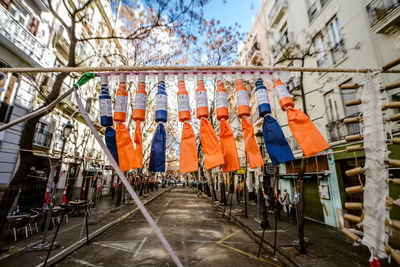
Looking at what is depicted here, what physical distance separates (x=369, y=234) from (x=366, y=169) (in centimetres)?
72

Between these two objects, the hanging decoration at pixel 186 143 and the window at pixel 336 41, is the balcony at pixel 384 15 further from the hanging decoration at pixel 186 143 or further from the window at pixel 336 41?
the hanging decoration at pixel 186 143

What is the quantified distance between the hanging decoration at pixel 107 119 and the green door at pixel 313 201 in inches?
499

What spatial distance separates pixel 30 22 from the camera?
11336 mm

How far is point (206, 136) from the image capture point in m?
2.30

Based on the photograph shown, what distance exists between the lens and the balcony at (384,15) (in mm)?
7367

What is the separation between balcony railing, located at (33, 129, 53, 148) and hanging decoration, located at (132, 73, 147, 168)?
51.3ft

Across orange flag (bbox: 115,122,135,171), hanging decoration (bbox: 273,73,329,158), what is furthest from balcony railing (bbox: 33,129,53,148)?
hanging decoration (bbox: 273,73,329,158)

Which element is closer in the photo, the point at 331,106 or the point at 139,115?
the point at 139,115

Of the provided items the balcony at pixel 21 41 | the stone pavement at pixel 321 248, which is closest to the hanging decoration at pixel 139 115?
the stone pavement at pixel 321 248

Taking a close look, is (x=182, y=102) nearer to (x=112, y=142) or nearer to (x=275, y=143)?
(x=112, y=142)

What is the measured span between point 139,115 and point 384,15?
1148 centimetres

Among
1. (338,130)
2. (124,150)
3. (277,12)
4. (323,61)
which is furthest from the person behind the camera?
(277,12)

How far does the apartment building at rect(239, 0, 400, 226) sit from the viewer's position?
786cm

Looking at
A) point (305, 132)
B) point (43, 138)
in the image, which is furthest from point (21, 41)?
point (305, 132)
